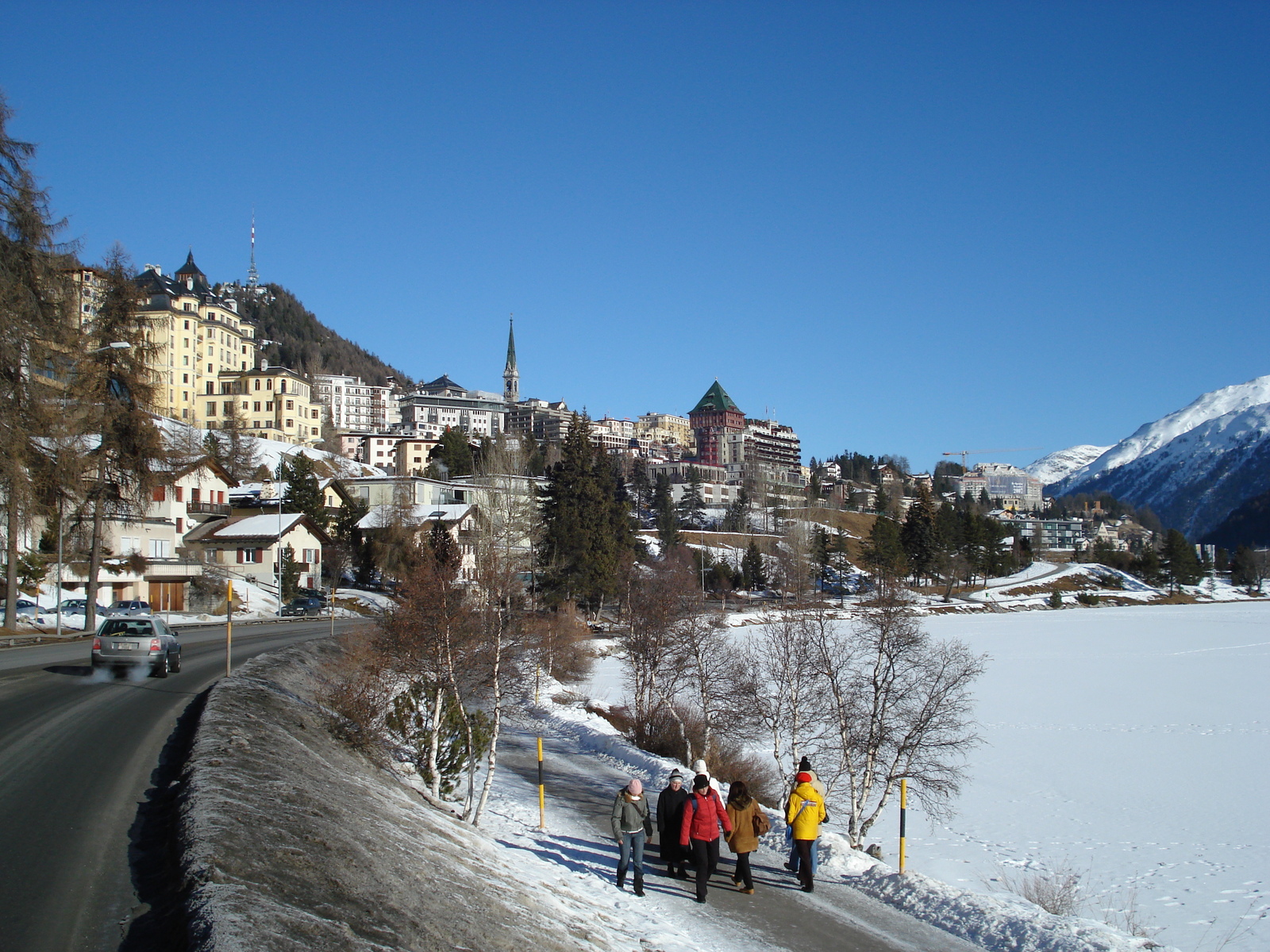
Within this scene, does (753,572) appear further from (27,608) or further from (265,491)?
(27,608)

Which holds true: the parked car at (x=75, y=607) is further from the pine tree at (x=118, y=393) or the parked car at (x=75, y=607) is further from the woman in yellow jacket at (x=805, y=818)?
the woman in yellow jacket at (x=805, y=818)

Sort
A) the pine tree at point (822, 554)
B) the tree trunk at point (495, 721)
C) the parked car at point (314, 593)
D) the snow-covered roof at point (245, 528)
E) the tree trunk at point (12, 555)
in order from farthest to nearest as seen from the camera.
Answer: the pine tree at point (822, 554), the snow-covered roof at point (245, 528), the parked car at point (314, 593), the tree trunk at point (12, 555), the tree trunk at point (495, 721)

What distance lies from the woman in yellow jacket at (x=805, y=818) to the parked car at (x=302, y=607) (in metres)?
46.2

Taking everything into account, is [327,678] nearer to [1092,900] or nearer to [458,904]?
[458,904]

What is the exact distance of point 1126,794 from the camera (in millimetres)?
27875

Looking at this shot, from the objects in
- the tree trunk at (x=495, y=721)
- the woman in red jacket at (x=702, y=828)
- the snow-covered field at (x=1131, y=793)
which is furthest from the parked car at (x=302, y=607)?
the woman in red jacket at (x=702, y=828)

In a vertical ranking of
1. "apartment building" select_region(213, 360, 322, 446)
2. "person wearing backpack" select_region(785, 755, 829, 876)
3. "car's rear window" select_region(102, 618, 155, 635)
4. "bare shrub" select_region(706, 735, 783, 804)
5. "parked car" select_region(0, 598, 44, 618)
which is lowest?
"bare shrub" select_region(706, 735, 783, 804)

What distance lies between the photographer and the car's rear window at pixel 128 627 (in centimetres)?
2295

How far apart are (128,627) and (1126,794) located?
99.5 ft

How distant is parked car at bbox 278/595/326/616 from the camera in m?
53.6

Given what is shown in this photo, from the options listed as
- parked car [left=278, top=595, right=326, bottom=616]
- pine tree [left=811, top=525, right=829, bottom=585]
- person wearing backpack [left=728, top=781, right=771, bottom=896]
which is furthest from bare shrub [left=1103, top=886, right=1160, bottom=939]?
pine tree [left=811, top=525, right=829, bottom=585]

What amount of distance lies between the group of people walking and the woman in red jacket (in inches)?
0.4

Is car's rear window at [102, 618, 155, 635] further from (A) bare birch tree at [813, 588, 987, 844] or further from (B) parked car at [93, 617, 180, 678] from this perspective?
(A) bare birch tree at [813, 588, 987, 844]

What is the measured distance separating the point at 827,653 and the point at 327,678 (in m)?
14.2
